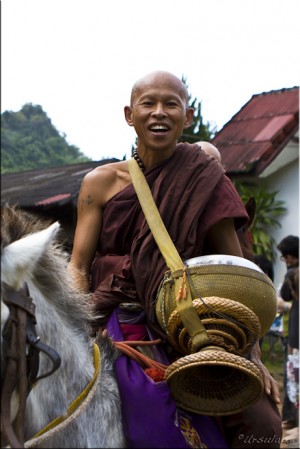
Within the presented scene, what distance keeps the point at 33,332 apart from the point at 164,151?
4.66 feet

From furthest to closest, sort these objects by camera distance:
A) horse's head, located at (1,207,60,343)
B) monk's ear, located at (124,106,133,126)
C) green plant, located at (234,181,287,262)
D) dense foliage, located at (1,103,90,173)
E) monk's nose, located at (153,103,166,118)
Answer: dense foliage, located at (1,103,90,173)
green plant, located at (234,181,287,262)
monk's ear, located at (124,106,133,126)
monk's nose, located at (153,103,166,118)
horse's head, located at (1,207,60,343)

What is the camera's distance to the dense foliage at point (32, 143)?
52.0 meters

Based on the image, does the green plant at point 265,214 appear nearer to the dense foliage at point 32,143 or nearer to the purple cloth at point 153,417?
the purple cloth at point 153,417

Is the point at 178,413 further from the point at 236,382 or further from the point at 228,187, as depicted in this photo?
the point at 228,187

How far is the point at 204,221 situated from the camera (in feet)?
11.7

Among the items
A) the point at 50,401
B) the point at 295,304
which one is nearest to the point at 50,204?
the point at 295,304

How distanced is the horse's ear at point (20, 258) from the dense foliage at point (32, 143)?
4606cm

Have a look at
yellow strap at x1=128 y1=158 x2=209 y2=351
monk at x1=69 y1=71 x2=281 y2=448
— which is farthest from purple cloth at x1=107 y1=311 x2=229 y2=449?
A: yellow strap at x1=128 y1=158 x2=209 y2=351

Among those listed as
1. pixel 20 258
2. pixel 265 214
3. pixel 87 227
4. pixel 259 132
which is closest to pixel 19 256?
pixel 20 258

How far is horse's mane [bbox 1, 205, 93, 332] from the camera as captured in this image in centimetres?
282

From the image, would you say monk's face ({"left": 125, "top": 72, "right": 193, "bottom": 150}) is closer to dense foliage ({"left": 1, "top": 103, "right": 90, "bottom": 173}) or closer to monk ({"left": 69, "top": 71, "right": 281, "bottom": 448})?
monk ({"left": 69, "top": 71, "right": 281, "bottom": 448})

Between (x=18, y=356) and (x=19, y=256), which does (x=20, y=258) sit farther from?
(x=18, y=356)

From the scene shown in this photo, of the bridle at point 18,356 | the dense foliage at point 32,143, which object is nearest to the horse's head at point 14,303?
the bridle at point 18,356

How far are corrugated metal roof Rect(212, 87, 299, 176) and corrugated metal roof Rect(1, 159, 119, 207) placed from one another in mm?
3400
